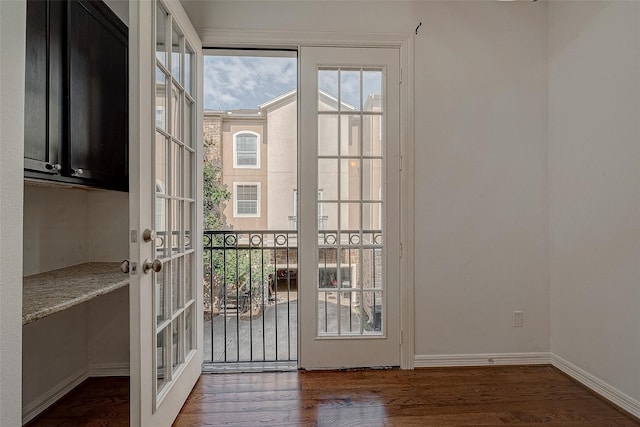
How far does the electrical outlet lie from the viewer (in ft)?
7.45

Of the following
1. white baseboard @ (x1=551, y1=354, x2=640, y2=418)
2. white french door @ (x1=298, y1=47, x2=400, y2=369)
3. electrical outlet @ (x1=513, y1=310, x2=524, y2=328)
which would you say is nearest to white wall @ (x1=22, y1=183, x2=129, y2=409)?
white french door @ (x1=298, y1=47, x2=400, y2=369)

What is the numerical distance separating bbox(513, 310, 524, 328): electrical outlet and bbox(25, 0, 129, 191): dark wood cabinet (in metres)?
2.86

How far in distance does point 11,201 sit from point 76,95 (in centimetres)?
104

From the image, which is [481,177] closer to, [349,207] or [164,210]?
[349,207]

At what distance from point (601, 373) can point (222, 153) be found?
23.4 feet

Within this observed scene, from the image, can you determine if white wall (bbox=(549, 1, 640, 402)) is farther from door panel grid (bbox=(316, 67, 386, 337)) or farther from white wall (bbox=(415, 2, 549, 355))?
door panel grid (bbox=(316, 67, 386, 337))

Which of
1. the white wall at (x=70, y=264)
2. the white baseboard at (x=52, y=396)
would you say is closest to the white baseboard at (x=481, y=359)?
the white wall at (x=70, y=264)

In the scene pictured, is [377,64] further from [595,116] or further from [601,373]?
[601,373]

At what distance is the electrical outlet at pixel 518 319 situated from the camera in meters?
2.27

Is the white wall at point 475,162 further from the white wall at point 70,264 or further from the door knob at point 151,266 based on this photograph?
the white wall at point 70,264

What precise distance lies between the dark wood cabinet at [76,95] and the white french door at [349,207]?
1161 millimetres

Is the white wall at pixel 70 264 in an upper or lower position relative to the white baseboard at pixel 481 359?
upper

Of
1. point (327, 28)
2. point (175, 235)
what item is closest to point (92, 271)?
point (175, 235)

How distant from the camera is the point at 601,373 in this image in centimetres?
189
